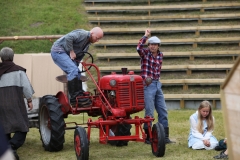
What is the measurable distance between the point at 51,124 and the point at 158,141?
1556mm

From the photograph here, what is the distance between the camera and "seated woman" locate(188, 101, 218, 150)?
8711 millimetres

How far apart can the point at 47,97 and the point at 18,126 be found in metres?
0.81

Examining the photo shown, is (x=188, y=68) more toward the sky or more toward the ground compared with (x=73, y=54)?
more toward the ground

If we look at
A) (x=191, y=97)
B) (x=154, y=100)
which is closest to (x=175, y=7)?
(x=191, y=97)

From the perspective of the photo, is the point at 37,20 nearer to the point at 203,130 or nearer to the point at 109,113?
the point at 203,130

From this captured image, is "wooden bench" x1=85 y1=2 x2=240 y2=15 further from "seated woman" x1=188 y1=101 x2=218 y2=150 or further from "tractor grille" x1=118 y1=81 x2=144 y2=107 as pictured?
"tractor grille" x1=118 y1=81 x2=144 y2=107

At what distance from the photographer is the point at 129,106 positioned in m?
8.08

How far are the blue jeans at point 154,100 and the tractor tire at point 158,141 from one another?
847mm

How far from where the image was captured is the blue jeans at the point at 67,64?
27.3ft

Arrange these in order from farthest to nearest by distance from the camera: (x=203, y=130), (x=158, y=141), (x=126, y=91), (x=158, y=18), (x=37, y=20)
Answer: (x=37, y=20) < (x=158, y=18) < (x=203, y=130) < (x=126, y=91) < (x=158, y=141)

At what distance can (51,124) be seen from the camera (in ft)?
27.9

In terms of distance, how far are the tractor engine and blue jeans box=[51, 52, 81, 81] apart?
0.45m

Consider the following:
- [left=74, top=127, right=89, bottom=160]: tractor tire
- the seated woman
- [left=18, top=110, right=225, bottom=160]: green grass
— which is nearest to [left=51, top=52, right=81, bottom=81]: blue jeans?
[left=74, top=127, right=89, bottom=160]: tractor tire

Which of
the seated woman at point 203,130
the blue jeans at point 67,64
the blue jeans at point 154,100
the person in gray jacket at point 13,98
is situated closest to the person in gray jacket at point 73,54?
the blue jeans at point 67,64
